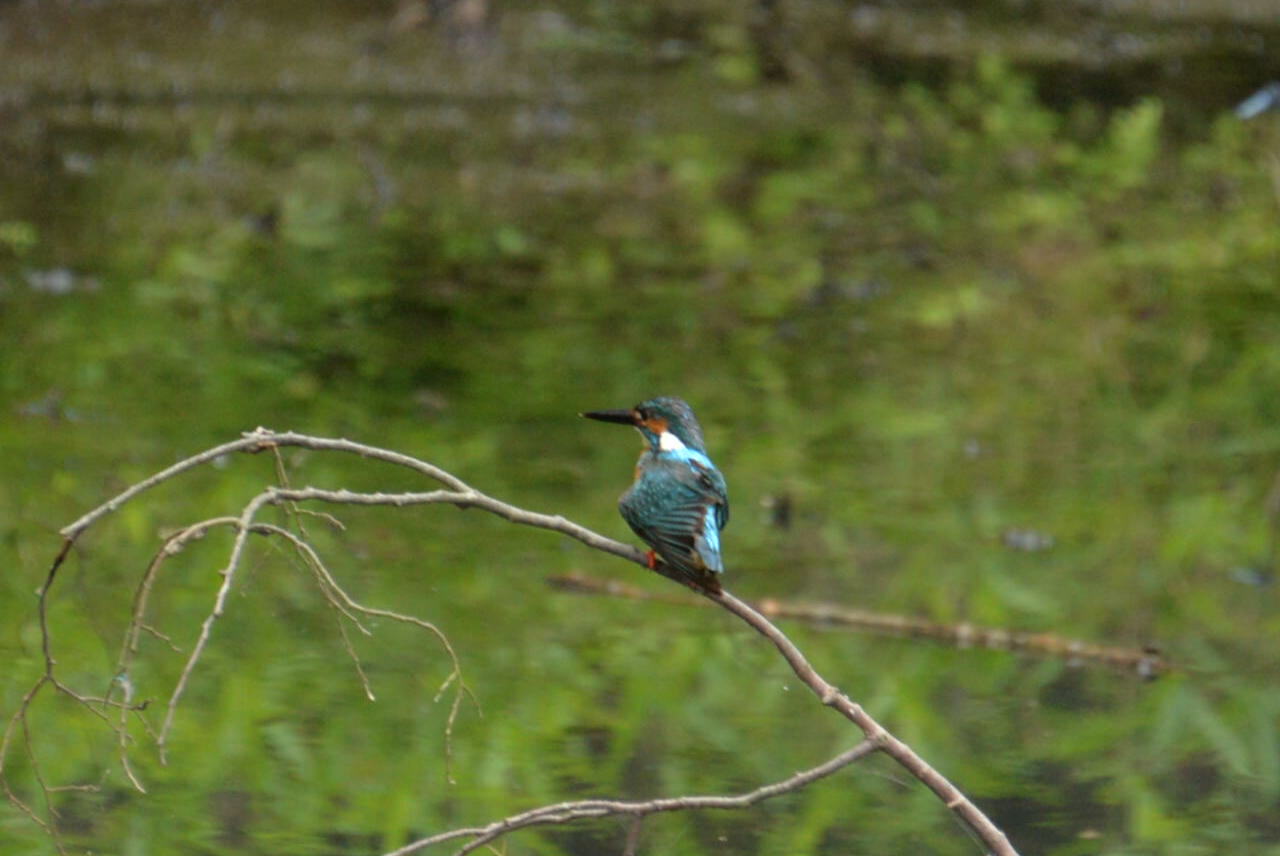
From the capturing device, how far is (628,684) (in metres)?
4.26

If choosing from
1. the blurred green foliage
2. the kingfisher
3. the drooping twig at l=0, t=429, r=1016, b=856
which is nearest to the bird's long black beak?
the kingfisher

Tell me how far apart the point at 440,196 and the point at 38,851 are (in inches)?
183

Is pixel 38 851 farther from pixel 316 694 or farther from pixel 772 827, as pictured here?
pixel 772 827

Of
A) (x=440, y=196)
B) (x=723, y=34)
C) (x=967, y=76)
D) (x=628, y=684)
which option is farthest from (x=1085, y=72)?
(x=628, y=684)

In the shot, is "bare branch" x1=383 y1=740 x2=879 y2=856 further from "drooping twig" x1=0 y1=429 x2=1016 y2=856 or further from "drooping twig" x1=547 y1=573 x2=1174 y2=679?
"drooping twig" x1=547 y1=573 x2=1174 y2=679

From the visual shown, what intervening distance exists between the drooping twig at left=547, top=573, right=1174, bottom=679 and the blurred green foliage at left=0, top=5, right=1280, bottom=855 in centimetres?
4

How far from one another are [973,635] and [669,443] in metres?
1.48

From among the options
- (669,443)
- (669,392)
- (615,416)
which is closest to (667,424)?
(669,443)

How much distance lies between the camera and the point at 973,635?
14.8 ft

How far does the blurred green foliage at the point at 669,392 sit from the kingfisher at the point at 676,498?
0.57 meters

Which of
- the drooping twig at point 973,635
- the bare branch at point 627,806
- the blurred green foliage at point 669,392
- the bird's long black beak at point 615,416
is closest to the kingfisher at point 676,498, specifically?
the bird's long black beak at point 615,416

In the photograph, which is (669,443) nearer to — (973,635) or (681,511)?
(681,511)

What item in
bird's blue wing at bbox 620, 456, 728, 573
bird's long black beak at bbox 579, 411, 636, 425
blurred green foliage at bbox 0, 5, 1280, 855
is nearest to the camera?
bird's blue wing at bbox 620, 456, 728, 573

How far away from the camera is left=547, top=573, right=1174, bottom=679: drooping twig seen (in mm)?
4441
